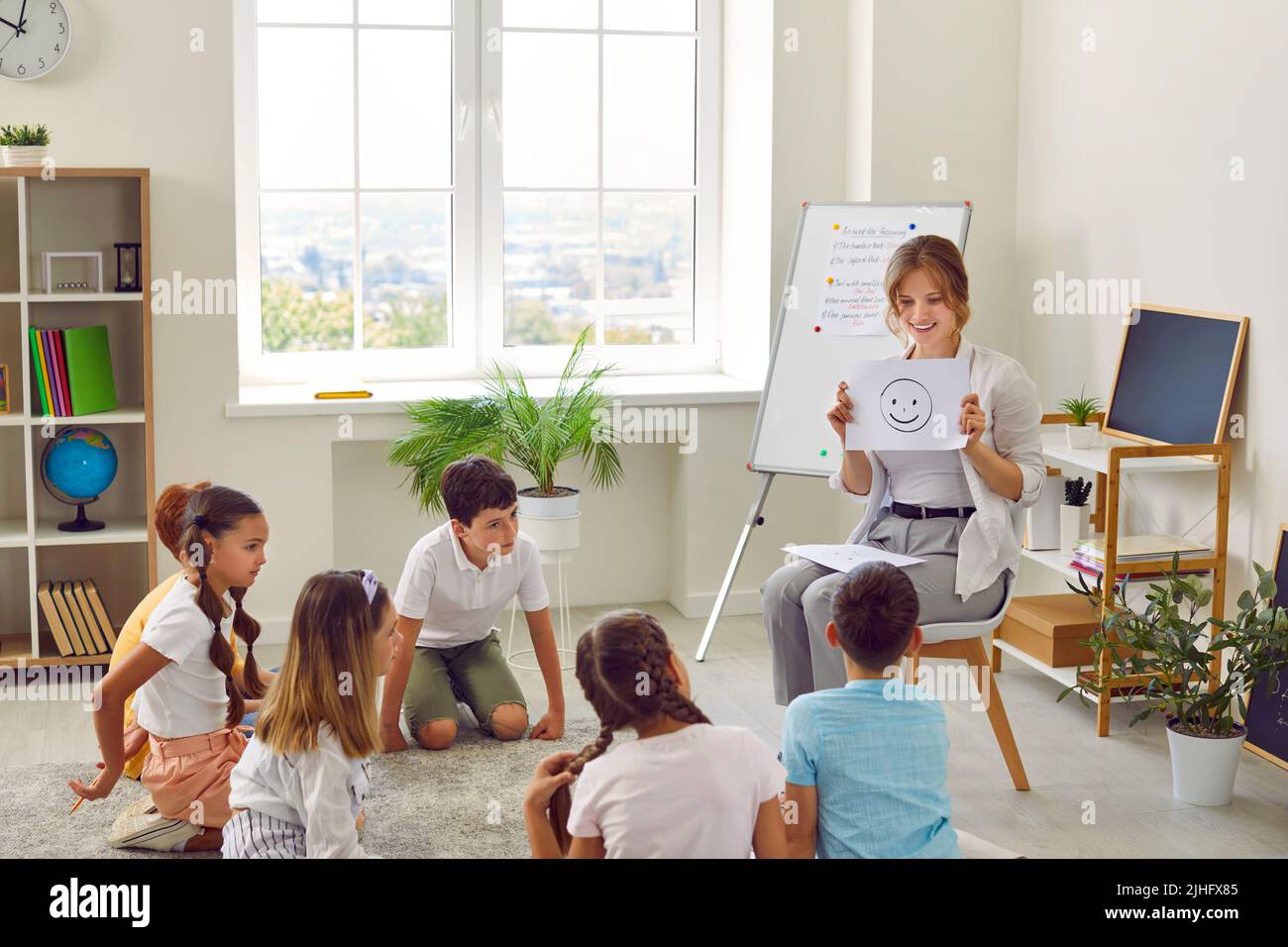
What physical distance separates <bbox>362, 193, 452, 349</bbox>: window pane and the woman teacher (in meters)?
2.03

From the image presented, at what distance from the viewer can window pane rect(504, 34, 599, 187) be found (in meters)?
4.65

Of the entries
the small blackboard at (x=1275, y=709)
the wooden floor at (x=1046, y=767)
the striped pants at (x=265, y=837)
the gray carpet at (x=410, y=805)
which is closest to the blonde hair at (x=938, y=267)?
the small blackboard at (x=1275, y=709)

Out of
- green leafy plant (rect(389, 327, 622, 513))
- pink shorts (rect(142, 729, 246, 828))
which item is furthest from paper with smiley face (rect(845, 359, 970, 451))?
pink shorts (rect(142, 729, 246, 828))

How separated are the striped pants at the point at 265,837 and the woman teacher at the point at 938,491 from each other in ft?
3.88

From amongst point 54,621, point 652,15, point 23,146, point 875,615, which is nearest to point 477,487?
point 875,615

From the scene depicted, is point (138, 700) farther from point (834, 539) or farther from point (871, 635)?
point (834, 539)

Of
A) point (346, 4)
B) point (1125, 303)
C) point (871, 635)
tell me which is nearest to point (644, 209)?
point (346, 4)

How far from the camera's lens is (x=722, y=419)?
179 inches

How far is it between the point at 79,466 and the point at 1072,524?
2.74 metres

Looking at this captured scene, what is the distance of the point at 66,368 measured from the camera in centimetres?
380

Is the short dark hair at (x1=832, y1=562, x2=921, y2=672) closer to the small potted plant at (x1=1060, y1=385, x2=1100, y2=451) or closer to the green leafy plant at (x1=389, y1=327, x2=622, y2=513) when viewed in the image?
the small potted plant at (x1=1060, y1=385, x2=1100, y2=451)

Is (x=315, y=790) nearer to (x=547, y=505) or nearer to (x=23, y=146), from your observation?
(x=547, y=505)

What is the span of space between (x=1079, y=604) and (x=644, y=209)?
2062 mm
